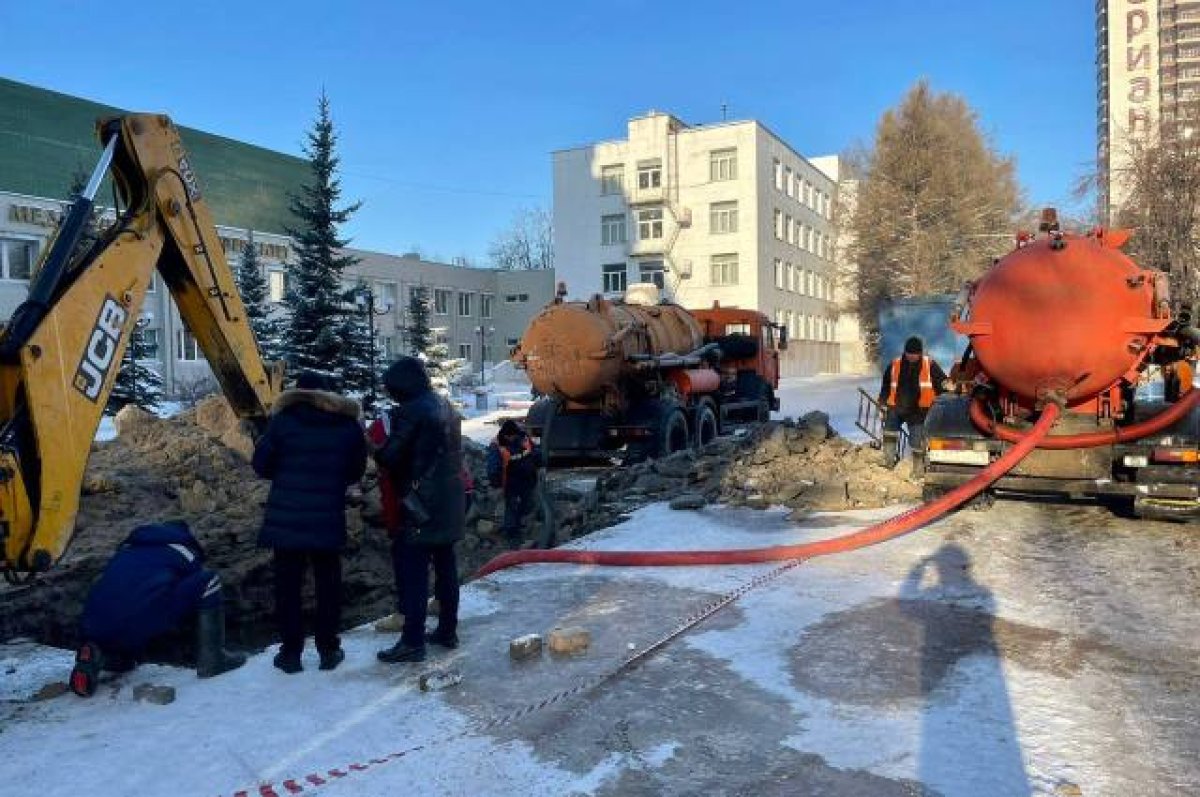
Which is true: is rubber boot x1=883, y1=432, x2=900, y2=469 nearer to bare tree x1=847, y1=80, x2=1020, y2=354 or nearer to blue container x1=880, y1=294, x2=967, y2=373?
blue container x1=880, y1=294, x2=967, y2=373

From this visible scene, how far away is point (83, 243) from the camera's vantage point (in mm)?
6094

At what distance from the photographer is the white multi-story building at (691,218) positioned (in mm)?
50781

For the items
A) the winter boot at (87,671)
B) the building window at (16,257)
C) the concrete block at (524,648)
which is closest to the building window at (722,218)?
the building window at (16,257)

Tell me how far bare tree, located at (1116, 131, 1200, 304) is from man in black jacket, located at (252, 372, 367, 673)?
24.3 m

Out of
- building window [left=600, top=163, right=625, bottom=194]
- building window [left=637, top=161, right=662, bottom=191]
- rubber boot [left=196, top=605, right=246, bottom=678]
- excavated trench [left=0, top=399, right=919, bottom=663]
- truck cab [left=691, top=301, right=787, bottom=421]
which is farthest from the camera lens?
building window [left=600, top=163, right=625, bottom=194]

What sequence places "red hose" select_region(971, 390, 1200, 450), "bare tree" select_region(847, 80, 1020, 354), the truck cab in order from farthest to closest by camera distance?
"bare tree" select_region(847, 80, 1020, 354)
the truck cab
"red hose" select_region(971, 390, 1200, 450)

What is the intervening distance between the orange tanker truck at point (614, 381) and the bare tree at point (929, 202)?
34.3 m

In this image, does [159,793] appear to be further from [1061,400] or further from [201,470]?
[201,470]

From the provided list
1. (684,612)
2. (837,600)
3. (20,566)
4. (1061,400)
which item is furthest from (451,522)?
(1061,400)

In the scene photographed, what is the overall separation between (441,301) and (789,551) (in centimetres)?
5299

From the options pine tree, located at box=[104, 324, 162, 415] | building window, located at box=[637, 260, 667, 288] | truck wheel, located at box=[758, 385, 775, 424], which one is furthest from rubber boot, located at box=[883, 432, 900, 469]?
building window, located at box=[637, 260, 667, 288]

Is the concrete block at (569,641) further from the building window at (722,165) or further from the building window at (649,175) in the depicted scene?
the building window at (649,175)

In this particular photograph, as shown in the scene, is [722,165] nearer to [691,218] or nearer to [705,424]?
[691,218]

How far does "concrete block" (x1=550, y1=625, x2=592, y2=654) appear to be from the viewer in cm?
529
